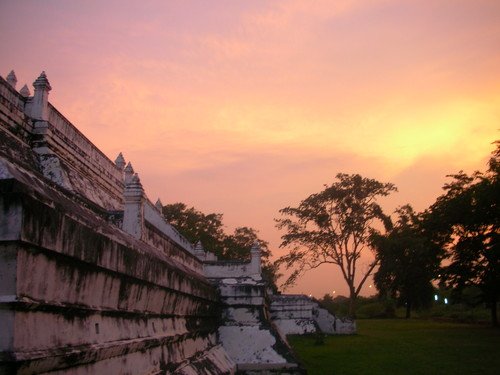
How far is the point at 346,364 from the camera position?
12695 mm

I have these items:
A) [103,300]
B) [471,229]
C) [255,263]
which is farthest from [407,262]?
[103,300]

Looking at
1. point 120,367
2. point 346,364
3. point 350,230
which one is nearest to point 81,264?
point 120,367

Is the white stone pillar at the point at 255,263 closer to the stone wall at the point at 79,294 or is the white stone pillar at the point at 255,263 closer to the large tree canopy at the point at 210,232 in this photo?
the stone wall at the point at 79,294

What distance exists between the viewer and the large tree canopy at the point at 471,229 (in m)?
24.7

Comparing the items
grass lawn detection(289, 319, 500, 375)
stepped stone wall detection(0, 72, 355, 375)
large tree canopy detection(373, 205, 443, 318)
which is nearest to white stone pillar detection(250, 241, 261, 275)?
grass lawn detection(289, 319, 500, 375)

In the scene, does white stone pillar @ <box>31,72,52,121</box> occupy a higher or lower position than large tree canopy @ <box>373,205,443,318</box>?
higher

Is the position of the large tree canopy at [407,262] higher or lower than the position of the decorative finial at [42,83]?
lower

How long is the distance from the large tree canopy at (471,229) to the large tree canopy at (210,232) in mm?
15351

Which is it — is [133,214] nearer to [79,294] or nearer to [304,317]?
[79,294]

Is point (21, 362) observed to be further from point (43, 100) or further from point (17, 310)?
point (43, 100)

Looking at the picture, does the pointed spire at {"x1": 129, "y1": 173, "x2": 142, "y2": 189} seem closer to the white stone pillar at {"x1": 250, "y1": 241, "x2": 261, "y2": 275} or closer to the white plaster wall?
the white plaster wall

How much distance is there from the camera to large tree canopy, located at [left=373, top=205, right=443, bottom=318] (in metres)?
29.7

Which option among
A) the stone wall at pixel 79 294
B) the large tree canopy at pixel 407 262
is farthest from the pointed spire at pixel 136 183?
the large tree canopy at pixel 407 262

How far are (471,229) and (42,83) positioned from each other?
22918 millimetres
